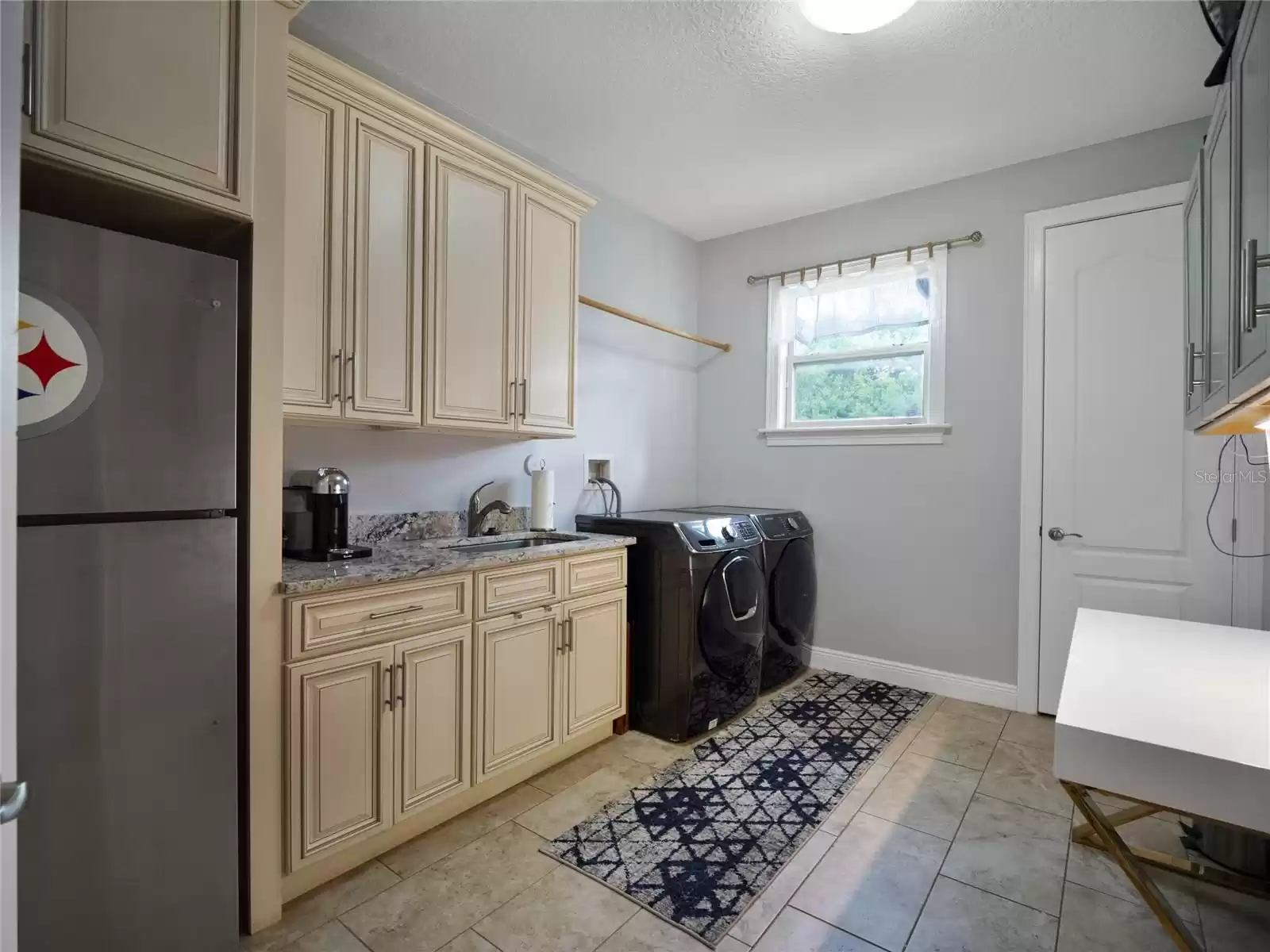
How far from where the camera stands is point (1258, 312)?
108 centimetres

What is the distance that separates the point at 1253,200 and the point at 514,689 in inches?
89.6

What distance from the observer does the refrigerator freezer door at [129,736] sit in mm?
1164

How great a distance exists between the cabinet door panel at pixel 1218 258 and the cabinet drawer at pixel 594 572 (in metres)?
1.92

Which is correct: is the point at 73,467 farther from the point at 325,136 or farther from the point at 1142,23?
the point at 1142,23

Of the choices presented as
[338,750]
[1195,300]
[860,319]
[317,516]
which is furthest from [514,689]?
[860,319]

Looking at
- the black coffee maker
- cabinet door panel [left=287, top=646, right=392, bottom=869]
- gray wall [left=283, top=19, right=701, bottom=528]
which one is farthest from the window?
cabinet door panel [left=287, top=646, right=392, bottom=869]

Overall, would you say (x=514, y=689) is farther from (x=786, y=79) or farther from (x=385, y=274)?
(x=786, y=79)

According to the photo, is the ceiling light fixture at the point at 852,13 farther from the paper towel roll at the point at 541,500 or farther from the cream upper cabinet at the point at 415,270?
the paper towel roll at the point at 541,500

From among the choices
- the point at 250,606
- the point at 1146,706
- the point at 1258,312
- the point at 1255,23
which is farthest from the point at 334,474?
the point at 1255,23

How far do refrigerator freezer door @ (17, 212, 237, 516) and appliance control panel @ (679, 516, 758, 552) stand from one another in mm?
1713

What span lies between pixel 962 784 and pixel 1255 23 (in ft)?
7.53

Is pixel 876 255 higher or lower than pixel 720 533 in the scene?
higher

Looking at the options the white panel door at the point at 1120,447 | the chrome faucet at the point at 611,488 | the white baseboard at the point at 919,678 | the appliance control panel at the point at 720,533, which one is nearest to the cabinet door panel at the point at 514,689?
the appliance control panel at the point at 720,533

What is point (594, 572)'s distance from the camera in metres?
2.50
